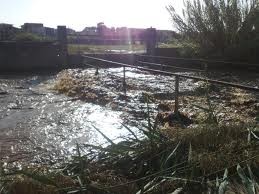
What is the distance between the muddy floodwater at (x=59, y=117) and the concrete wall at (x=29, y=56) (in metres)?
5.61

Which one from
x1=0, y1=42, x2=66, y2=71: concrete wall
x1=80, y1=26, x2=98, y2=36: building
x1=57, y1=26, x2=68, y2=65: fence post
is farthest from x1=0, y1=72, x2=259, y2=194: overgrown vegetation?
x1=80, y1=26, x2=98, y2=36: building

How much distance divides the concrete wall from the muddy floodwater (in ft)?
18.4

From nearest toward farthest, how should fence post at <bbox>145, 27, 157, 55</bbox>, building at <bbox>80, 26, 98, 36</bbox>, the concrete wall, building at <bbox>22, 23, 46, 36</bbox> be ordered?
the concrete wall
fence post at <bbox>145, 27, 157, 55</bbox>
building at <bbox>22, 23, 46, 36</bbox>
building at <bbox>80, 26, 98, 36</bbox>

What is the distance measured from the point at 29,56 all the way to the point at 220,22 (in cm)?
960

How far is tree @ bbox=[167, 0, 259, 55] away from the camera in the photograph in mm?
22016

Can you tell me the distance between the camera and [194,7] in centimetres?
2302

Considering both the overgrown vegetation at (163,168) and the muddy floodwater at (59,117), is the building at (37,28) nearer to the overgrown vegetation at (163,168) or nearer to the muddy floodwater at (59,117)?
the muddy floodwater at (59,117)

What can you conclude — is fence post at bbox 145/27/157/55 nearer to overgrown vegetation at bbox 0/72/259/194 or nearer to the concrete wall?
the concrete wall

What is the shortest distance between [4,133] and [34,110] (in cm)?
248

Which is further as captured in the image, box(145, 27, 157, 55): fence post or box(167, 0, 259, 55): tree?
box(145, 27, 157, 55): fence post

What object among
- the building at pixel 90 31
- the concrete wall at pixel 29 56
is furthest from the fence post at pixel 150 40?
the building at pixel 90 31

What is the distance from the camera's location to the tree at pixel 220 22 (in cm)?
2202

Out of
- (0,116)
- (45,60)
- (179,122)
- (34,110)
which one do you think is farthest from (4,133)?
(45,60)

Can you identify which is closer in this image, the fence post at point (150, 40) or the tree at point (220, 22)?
the tree at point (220, 22)
